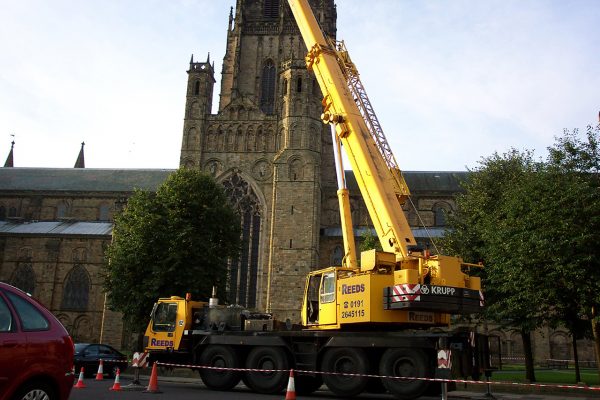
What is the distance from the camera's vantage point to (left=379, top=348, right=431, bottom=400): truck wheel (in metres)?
12.4

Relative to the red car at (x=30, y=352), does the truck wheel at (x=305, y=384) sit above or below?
below

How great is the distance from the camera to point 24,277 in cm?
4772

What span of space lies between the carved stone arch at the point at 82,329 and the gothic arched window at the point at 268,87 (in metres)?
23.1

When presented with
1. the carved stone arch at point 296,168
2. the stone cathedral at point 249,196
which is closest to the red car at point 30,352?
the stone cathedral at point 249,196

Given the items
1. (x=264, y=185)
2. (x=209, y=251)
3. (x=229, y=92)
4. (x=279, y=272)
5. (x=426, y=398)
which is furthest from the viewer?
(x=229, y=92)

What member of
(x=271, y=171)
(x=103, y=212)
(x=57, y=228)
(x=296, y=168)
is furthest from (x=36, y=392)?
(x=103, y=212)

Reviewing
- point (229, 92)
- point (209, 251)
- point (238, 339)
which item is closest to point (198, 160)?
point (229, 92)

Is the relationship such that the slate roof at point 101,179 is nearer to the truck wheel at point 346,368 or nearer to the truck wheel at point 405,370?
the truck wheel at point 346,368

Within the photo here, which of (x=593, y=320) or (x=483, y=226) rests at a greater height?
(x=483, y=226)

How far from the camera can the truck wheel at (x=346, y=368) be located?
43.4 feet

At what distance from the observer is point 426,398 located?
14508mm

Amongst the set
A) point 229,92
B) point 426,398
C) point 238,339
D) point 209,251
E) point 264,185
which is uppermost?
point 229,92

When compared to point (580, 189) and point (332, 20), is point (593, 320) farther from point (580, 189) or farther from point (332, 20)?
point (332, 20)

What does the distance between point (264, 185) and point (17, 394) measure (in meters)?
35.6
